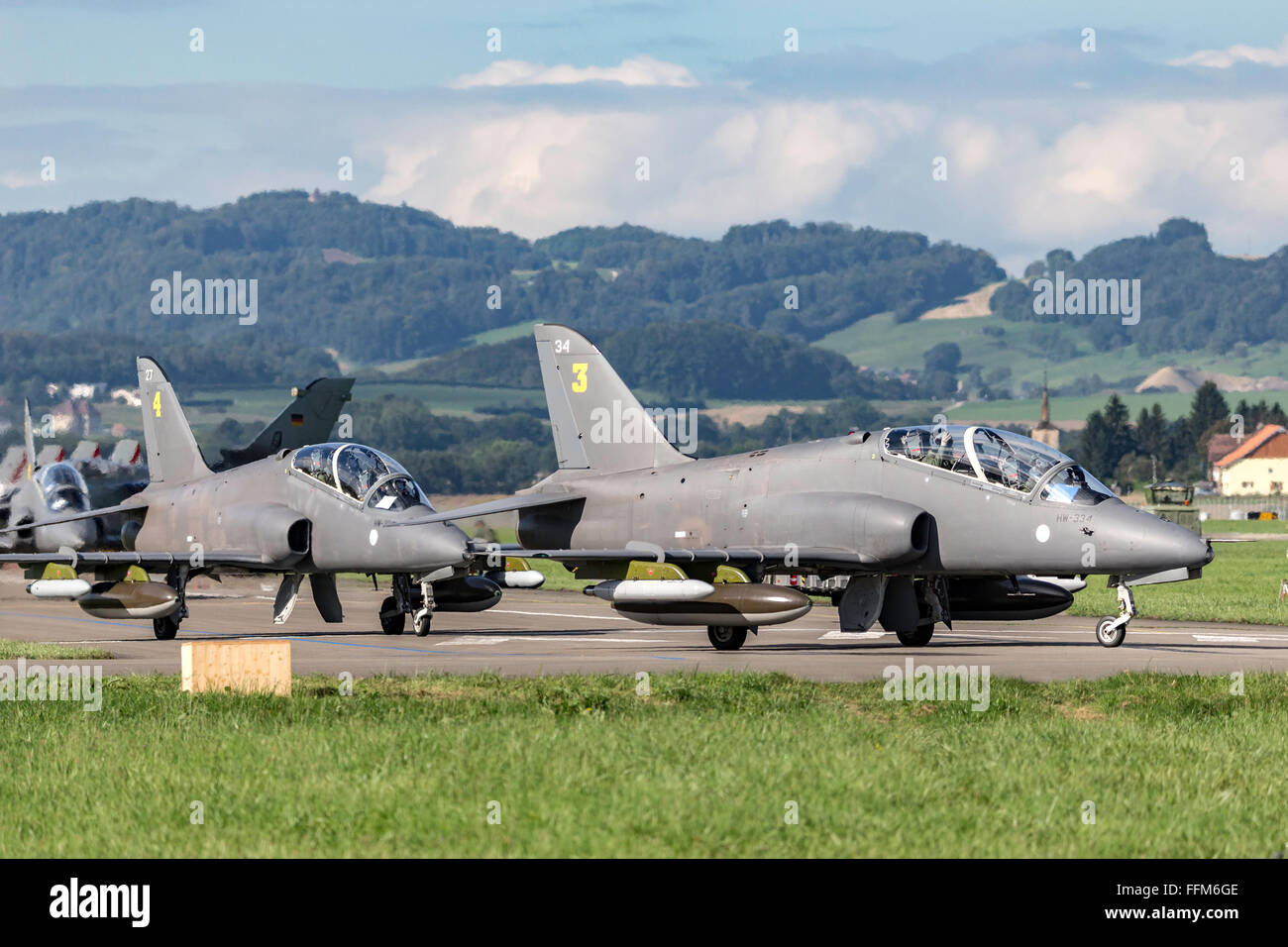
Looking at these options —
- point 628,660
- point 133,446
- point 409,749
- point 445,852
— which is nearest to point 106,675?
point 628,660

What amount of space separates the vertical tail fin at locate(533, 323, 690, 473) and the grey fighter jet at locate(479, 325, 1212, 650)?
1.94 ft

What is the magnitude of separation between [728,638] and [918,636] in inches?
114

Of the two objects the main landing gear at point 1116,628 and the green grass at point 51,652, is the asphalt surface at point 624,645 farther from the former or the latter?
the green grass at point 51,652

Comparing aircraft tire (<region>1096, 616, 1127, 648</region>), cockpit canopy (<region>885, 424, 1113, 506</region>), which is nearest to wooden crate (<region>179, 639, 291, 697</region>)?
cockpit canopy (<region>885, 424, 1113, 506</region>)

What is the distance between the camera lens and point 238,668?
16.1 m

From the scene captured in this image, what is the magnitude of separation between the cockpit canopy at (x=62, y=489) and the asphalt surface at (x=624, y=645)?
446 centimetres

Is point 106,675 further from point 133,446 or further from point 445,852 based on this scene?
point 133,446

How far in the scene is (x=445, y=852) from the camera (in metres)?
8.75

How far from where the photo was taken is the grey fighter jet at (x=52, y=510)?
4025 centimetres

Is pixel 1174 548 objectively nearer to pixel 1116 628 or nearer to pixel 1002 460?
pixel 1116 628
